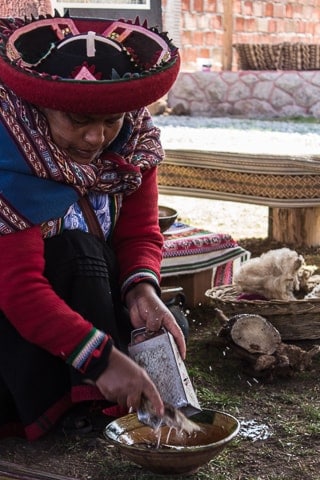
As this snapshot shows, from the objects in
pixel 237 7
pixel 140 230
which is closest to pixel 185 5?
pixel 237 7

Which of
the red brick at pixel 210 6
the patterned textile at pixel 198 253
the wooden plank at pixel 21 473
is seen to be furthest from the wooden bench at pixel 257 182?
the red brick at pixel 210 6

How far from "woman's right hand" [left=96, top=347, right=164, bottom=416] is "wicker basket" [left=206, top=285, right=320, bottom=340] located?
4.11 feet

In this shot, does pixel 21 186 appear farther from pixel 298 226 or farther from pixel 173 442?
pixel 298 226

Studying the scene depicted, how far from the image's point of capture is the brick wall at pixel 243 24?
11.4 metres

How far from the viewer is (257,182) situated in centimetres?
486

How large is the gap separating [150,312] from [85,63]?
0.70 meters

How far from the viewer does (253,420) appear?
273 centimetres

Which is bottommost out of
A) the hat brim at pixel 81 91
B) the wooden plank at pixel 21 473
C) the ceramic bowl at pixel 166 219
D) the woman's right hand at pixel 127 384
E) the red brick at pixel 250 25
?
the red brick at pixel 250 25

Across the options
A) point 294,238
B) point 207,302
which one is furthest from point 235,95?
point 207,302

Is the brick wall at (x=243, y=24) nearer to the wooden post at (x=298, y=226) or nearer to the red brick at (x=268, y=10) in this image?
the red brick at (x=268, y=10)

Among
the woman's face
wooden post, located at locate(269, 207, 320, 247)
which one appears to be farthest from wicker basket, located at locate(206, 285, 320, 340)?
wooden post, located at locate(269, 207, 320, 247)

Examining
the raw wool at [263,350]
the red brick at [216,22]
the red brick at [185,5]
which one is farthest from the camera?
the red brick at [216,22]

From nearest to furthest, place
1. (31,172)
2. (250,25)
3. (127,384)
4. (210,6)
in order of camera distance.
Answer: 1. (127,384)
2. (31,172)
3. (210,6)
4. (250,25)

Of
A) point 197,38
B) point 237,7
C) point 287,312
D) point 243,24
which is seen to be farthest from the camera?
point 243,24
